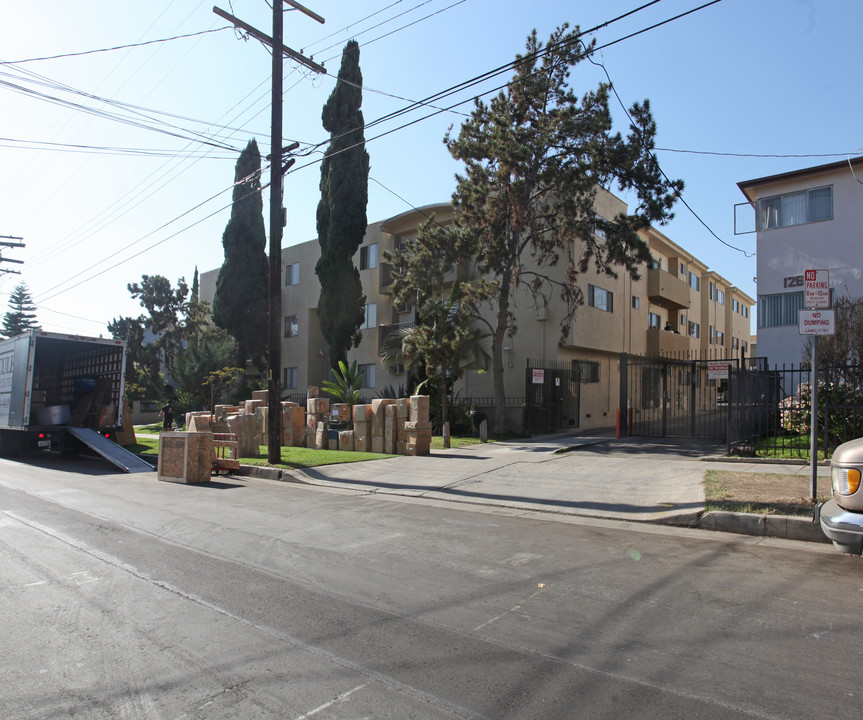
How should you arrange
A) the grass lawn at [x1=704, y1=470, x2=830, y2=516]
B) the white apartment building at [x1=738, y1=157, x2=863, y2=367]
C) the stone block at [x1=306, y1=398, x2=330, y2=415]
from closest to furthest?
the grass lawn at [x1=704, y1=470, x2=830, y2=516]
the stone block at [x1=306, y1=398, x2=330, y2=415]
the white apartment building at [x1=738, y1=157, x2=863, y2=367]

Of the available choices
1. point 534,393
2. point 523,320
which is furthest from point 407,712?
point 523,320

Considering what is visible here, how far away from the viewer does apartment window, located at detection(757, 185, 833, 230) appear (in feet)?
69.1

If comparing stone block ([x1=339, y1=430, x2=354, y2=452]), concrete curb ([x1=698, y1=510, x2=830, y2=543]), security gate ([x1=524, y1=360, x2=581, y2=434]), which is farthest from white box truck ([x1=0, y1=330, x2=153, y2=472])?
concrete curb ([x1=698, y1=510, x2=830, y2=543])

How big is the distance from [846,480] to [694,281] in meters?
37.0

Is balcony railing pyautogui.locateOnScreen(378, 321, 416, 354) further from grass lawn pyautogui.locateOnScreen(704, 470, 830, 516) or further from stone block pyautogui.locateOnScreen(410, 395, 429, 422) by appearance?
grass lawn pyautogui.locateOnScreen(704, 470, 830, 516)

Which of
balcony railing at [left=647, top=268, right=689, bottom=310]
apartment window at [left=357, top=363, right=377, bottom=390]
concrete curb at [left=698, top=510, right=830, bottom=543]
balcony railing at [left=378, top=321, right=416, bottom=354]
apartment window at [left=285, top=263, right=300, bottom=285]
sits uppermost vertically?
apartment window at [left=285, top=263, right=300, bottom=285]

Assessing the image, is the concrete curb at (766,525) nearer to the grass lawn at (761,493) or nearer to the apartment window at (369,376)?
the grass lawn at (761,493)

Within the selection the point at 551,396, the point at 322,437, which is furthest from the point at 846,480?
the point at 551,396

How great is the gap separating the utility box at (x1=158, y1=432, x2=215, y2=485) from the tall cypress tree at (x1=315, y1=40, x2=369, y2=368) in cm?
1568

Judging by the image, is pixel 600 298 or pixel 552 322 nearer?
pixel 552 322

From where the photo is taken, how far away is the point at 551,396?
2330cm

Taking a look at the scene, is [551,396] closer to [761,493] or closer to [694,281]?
[761,493]

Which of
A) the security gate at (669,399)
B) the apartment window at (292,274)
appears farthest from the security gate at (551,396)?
the apartment window at (292,274)

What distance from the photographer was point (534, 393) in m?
22.6
